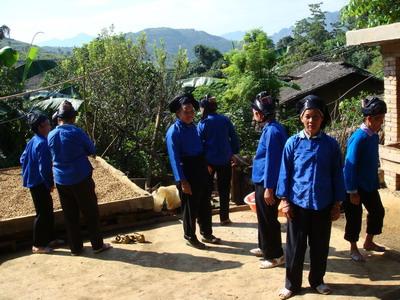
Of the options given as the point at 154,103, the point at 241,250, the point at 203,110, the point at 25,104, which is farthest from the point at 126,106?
the point at 241,250

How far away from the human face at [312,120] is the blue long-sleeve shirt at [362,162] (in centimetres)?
88

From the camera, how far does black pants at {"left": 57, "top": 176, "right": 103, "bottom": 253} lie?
552cm

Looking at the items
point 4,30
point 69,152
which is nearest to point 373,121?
point 69,152

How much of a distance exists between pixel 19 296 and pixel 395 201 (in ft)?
18.7

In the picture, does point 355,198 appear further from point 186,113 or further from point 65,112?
point 65,112

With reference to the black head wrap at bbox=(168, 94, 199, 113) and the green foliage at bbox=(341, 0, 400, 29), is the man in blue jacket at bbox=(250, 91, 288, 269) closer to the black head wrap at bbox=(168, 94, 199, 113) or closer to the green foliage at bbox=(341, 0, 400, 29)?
the black head wrap at bbox=(168, 94, 199, 113)

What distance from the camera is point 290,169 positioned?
14.1 feet

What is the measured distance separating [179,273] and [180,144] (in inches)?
57.2

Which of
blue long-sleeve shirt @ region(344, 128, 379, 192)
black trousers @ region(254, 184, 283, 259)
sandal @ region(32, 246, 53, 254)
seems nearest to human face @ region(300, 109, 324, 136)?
blue long-sleeve shirt @ region(344, 128, 379, 192)

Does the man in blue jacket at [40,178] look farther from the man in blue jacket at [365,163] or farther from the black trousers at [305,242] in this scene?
the man in blue jacket at [365,163]

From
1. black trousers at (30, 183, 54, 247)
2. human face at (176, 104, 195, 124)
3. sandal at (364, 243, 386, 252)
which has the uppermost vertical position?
human face at (176, 104, 195, 124)

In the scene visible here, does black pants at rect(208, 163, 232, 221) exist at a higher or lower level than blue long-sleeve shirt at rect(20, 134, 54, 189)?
lower

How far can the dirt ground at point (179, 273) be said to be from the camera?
455 cm

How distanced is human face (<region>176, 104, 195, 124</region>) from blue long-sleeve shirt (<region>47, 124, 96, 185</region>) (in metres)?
1.10
